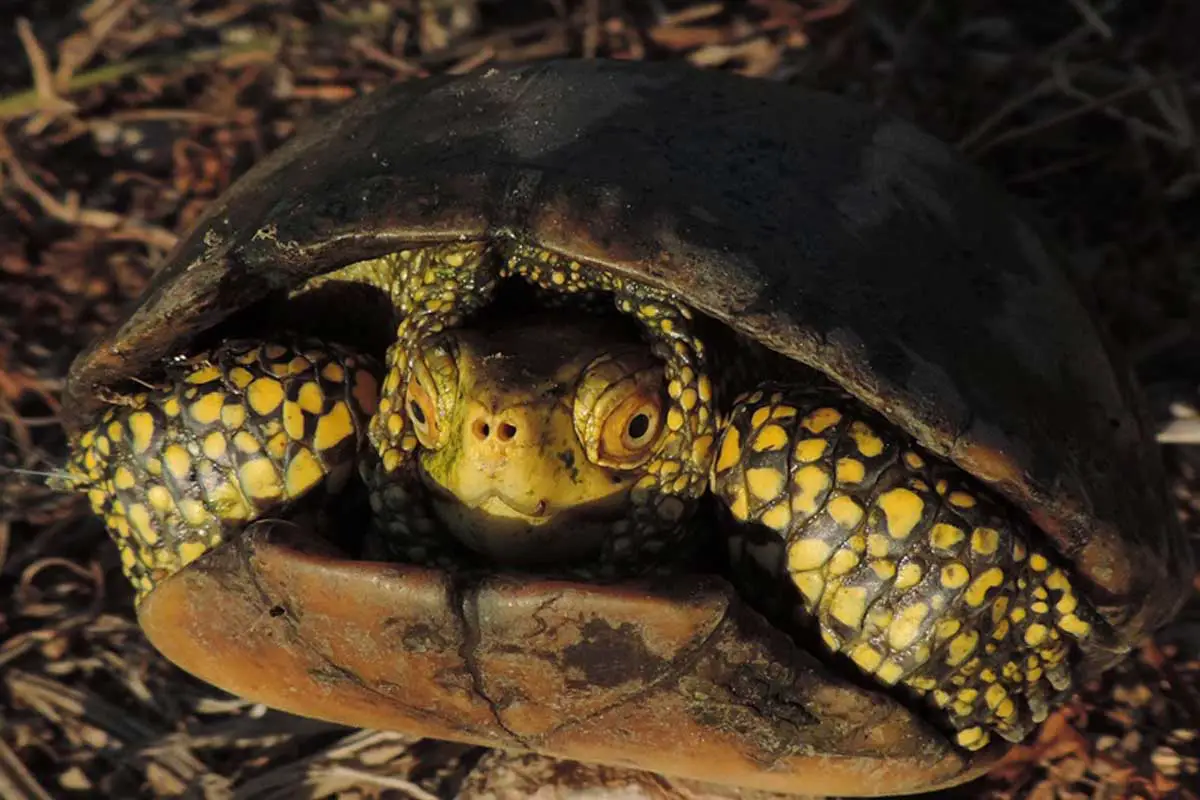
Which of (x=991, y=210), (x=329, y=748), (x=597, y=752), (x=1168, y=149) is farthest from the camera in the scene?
(x=1168, y=149)

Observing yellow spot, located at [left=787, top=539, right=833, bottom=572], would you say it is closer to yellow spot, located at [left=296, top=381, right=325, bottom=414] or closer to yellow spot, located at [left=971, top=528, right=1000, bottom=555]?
yellow spot, located at [left=971, top=528, right=1000, bottom=555]

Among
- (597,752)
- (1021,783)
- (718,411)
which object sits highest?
(718,411)

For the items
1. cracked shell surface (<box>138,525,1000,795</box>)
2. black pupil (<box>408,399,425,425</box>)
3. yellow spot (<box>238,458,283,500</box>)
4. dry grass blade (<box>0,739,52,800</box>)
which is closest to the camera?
cracked shell surface (<box>138,525,1000,795</box>)

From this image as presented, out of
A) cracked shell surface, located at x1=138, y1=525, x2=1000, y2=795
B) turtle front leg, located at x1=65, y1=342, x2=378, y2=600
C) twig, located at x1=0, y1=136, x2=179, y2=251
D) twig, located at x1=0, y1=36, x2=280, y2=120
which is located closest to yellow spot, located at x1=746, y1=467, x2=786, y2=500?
cracked shell surface, located at x1=138, y1=525, x2=1000, y2=795

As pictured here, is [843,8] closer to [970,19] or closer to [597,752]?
[970,19]

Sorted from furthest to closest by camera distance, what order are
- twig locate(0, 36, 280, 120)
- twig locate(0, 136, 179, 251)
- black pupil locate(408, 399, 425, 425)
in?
1. twig locate(0, 36, 280, 120)
2. twig locate(0, 136, 179, 251)
3. black pupil locate(408, 399, 425, 425)

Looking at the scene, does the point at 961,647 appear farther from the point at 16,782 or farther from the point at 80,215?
the point at 80,215

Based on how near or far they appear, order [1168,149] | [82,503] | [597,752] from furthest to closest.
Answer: [1168,149] → [82,503] → [597,752]

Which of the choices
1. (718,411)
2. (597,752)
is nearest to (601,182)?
(718,411)
